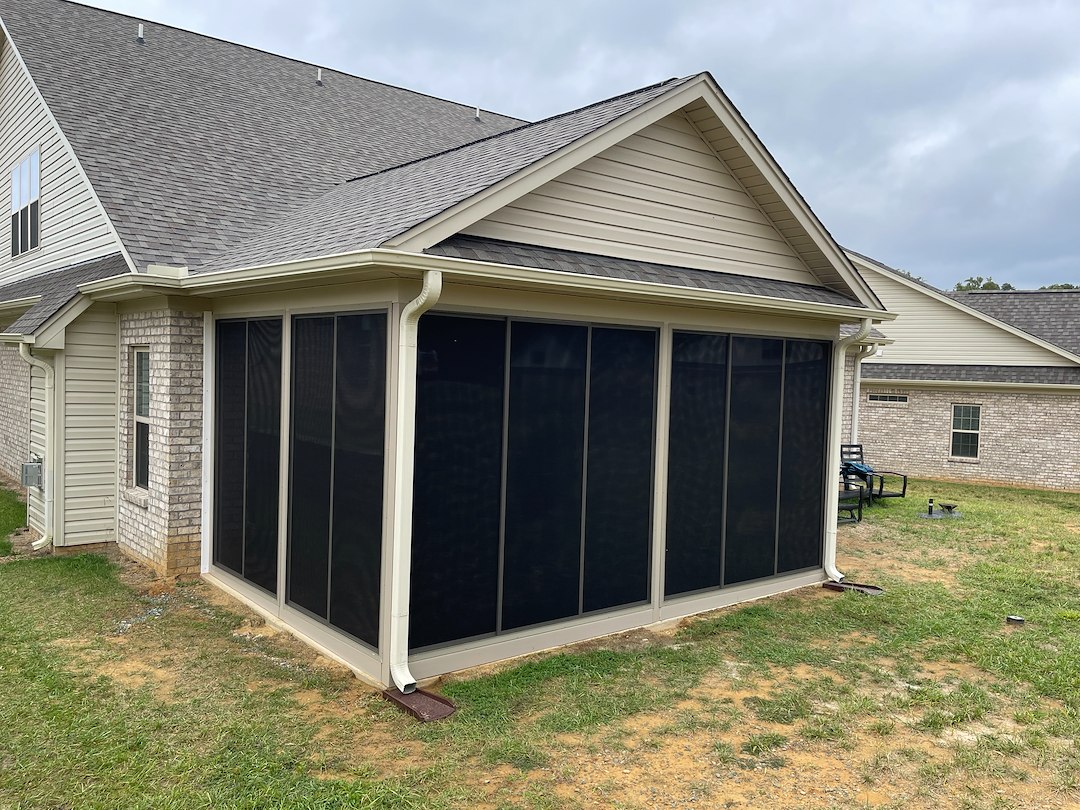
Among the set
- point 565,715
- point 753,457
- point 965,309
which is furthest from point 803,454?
point 965,309

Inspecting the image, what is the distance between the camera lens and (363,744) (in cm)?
495

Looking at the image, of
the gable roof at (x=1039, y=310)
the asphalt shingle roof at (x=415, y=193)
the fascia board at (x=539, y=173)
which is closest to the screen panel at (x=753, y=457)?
the fascia board at (x=539, y=173)

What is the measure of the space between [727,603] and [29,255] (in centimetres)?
1243

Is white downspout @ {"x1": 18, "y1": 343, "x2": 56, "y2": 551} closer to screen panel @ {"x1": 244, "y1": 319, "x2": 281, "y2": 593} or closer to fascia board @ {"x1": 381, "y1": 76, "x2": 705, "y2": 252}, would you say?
screen panel @ {"x1": 244, "y1": 319, "x2": 281, "y2": 593}

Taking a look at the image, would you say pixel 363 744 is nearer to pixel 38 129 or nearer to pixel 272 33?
pixel 38 129

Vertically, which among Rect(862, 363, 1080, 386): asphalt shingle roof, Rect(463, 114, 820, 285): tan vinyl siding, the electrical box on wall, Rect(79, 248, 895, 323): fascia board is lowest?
the electrical box on wall

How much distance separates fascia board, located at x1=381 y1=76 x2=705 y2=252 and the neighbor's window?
197 inches

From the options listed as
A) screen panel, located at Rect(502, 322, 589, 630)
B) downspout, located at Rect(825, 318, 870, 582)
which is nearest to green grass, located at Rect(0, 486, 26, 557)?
screen panel, located at Rect(502, 322, 589, 630)

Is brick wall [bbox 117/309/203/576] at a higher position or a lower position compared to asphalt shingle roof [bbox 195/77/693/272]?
lower

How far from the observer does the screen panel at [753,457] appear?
8086mm

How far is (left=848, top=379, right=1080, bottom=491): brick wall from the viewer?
18609 millimetres

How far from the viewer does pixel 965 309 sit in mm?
20031

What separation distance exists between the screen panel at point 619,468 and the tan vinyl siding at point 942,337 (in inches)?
612

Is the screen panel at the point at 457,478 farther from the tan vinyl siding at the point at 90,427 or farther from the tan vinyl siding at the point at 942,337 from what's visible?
the tan vinyl siding at the point at 942,337
